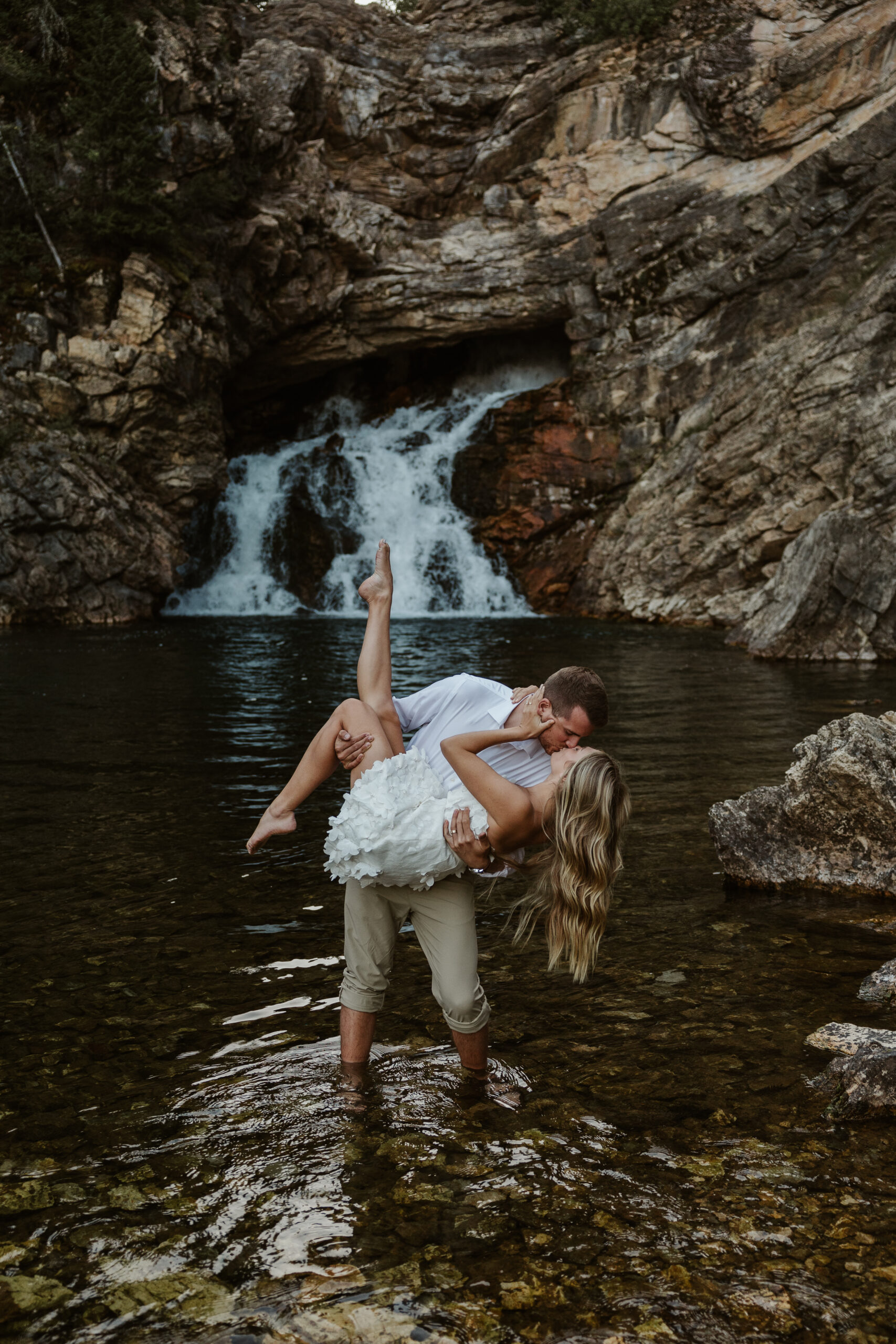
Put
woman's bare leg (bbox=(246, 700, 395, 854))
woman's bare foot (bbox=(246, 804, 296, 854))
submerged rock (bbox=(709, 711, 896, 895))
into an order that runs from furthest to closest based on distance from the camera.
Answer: submerged rock (bbox=(709, 711, 896, 895)), woman's bare foot (bbox=(246, 804, 296, 854)), woman's bare leg (bbox=(246, 700, 395, 854))

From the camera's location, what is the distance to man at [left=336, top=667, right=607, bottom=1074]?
4359 millimetres

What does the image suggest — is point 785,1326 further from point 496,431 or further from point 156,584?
point 496,431

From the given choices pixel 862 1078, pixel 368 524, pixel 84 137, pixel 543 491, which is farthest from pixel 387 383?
pixel 862 1078

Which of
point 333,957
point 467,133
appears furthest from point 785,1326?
point 467,133

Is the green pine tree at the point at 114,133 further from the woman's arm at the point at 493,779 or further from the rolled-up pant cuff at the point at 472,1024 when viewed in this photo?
the rolled-up pant cuff at the point at 472,1024

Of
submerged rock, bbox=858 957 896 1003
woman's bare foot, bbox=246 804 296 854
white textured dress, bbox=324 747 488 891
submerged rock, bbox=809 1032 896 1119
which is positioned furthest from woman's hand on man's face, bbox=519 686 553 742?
submerged rock, bbox=858 957 896 1003

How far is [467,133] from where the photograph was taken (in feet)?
131

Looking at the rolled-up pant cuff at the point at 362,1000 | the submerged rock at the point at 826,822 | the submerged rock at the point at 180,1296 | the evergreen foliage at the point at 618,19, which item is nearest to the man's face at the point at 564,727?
the rolled-up pant cuff at the point at 362,1000

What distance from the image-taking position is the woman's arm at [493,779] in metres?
4.05

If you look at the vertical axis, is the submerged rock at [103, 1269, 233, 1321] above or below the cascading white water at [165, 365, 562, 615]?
below

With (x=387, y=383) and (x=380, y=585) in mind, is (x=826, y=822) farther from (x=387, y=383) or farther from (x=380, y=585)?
(x=387, y=383)

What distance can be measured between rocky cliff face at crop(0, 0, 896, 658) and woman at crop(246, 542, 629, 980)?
19662 mm

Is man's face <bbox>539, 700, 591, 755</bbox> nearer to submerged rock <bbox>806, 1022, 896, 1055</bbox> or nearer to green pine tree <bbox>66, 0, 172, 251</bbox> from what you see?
submerged rock <bbox>806, 1022, 896, 1055</bbox>

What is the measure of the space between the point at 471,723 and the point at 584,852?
79cm
